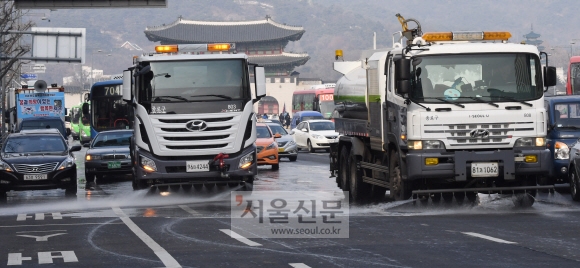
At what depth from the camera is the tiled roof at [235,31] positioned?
123 metres

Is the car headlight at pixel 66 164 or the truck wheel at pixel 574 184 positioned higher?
the car headlight at pixel 66 164

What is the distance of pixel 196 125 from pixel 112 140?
1019 centimetres

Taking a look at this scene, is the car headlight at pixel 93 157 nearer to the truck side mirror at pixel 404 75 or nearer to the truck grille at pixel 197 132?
the truck grille at pixel 197 132

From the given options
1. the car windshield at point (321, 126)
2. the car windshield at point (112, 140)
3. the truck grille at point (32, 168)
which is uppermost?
the car windshield at point (321, 126)

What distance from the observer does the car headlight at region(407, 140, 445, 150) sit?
679 inches

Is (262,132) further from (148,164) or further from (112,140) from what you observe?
(148,164)

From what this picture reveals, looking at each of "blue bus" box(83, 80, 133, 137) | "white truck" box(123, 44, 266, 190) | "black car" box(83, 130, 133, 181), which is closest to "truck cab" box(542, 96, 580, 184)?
"white truck" box(123, 44, 266, 190)

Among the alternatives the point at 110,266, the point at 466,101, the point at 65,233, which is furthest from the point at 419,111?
the point at 110,266

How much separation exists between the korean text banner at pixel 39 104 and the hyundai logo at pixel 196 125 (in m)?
34.1

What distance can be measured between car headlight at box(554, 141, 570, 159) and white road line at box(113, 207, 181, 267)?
27.1 feet

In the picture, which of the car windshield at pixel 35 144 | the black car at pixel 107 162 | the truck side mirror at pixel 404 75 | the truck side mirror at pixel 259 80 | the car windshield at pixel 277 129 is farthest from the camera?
the car windshield at pixel 277 129

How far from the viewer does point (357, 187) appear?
20406 millimetres

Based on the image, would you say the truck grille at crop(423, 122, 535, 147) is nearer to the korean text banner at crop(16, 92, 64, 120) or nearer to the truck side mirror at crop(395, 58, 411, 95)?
the truck side mirror at crop(395, 58, 411, 95)

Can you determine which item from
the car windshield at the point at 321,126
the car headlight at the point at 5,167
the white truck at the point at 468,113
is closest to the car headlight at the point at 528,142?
the white truck at the point at 468,113
